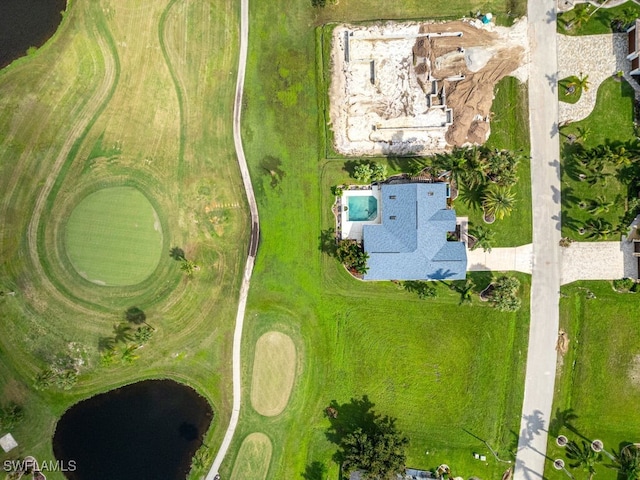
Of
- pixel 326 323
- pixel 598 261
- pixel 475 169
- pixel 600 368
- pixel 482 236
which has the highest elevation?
pixel 475 169

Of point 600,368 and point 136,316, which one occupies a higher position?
point 136,316

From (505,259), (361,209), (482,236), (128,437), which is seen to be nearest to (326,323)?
(361,209)

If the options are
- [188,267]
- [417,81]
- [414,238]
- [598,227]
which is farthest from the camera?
[417,81]

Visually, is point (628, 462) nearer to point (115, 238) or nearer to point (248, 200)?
point (248, 200)

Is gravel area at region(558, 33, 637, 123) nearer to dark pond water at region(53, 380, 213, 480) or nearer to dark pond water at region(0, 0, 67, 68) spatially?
dark pond water at region(53, 380, 213, 480)

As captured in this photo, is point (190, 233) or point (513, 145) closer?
point (513, 145)

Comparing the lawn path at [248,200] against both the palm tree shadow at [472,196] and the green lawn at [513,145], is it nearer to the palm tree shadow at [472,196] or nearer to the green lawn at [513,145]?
the green lawn at [513,145]

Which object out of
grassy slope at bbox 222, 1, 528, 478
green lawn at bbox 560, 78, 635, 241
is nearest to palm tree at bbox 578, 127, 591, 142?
green lawn at bbox 560, 78, 635, 241
